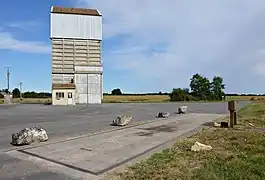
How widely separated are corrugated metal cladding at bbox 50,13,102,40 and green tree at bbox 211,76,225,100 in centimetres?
4250

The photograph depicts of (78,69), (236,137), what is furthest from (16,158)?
(78,69)

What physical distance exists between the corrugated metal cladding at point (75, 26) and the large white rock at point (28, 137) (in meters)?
43.8

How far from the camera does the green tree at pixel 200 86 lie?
80875 mm

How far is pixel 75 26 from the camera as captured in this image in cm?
5144

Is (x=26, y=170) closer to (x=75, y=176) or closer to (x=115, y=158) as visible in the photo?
(x=75, y=176)

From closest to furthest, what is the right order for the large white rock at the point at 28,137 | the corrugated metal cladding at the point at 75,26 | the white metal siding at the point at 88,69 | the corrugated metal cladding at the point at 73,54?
the large white rock at the point at 28,137 < the corrugated metal cladding at the point at 75,26 < the white metal siding at the point at 88,69 < the corrugated metal cladding at the point at 73,54

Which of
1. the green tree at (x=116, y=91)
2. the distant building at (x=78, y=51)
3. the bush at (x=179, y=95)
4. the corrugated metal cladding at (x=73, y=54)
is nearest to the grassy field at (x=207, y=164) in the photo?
the distant building at (x=78, y=51)

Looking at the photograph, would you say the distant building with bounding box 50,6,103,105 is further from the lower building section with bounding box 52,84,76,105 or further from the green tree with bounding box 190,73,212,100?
the green tree with bounding box 190,73,212,100

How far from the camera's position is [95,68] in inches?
2042

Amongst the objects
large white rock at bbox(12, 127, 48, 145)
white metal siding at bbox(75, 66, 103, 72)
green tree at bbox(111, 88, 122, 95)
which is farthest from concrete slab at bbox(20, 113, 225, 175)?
green tree at bbox(111, 88, 122, 95)

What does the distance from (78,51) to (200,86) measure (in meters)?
42.2

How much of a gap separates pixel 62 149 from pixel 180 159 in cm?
335

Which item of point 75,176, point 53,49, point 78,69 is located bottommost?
point 75,176

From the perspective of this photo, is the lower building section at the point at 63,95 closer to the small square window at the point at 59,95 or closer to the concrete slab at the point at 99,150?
the small square window at the point at 59,95
